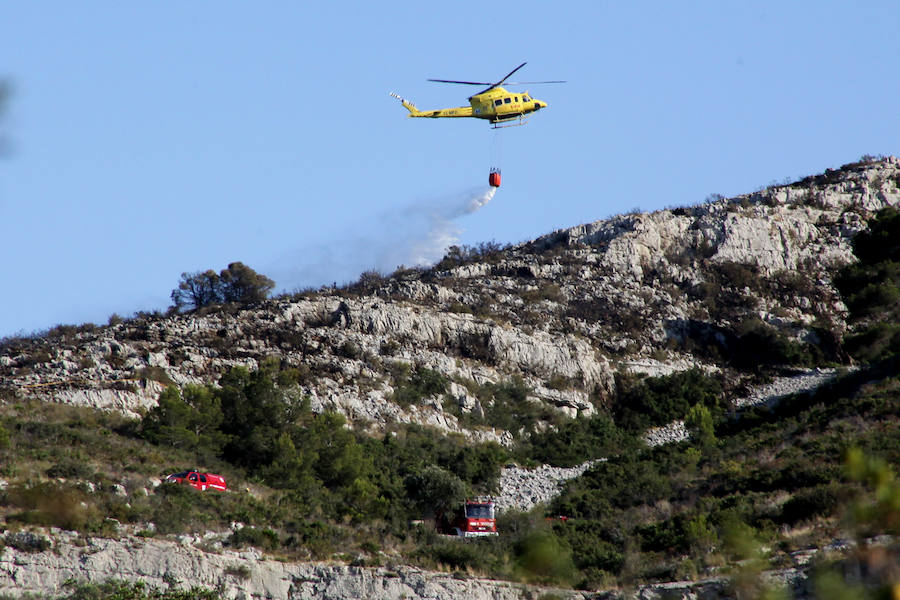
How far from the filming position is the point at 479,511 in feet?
118

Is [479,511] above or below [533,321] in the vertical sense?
below

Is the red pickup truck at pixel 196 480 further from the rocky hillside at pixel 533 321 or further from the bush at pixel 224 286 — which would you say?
the bush at pixel 224 286

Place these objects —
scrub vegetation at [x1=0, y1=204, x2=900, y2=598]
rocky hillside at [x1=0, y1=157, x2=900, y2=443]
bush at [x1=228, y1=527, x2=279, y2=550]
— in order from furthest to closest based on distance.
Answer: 1. rocky hillside at [x1=0, y1=157, x2=900, y2=443]
2. scrub vegetation at [x1=0, y1=204, x2=900, y2=598]
3. bush at [x1=228, y1=527, x2=279, y2=550]

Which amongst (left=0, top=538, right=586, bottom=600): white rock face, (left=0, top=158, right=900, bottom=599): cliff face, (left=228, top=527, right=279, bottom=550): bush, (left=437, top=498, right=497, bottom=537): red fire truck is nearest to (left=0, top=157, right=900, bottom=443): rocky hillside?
(left=0, top=158, right=900, bottom=599): cliff face

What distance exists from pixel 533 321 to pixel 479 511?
33449mm

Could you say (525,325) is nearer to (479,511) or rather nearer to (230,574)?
(479,511)

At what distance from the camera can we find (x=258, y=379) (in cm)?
4747

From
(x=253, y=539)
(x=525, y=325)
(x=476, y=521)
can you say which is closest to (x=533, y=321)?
(x=525, y=325)

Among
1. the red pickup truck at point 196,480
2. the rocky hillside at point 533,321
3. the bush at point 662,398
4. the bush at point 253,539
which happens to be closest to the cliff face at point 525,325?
the rocky hillside at point 533,321

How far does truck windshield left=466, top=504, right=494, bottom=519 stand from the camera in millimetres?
35938

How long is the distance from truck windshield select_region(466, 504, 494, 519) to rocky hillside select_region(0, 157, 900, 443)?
1791 centimetres

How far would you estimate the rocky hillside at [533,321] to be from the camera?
54750mm

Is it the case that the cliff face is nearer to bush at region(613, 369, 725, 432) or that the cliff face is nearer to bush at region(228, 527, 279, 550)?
bush at region(228, 527, 279, 550)

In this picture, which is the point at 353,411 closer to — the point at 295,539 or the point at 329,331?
the point at 329,331
